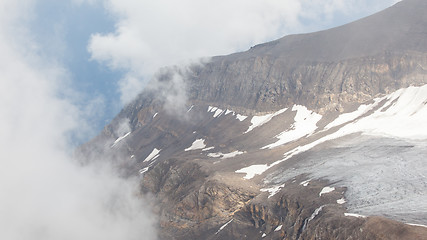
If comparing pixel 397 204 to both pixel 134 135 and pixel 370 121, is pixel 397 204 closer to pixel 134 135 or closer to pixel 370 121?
pixel 370 121

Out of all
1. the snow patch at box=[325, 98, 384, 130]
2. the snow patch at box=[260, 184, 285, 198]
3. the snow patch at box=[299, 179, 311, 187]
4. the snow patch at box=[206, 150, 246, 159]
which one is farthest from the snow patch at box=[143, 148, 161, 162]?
the snow patch at box=[299, 179, 311, 187]

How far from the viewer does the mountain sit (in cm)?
4406

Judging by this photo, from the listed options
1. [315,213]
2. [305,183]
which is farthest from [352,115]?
[315,213]

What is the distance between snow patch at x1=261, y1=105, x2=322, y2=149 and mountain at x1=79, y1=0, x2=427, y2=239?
2.40 ft

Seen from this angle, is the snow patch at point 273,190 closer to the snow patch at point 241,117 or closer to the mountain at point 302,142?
the mountain at point 302,142

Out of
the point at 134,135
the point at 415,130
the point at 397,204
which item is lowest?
the point at 397,204

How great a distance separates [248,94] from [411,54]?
70.8m

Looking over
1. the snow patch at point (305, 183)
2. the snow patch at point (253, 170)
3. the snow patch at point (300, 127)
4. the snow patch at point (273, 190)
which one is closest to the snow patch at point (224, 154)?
the snow patch at point (300, 127)

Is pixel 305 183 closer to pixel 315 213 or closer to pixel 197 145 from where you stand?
pixel 315 213

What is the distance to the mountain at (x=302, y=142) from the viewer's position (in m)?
44.1

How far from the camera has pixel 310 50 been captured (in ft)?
497

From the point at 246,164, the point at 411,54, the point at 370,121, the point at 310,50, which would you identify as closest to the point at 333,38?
the point at 310,50

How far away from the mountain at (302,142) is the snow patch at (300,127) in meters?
0.73

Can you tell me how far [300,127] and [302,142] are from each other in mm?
27404
